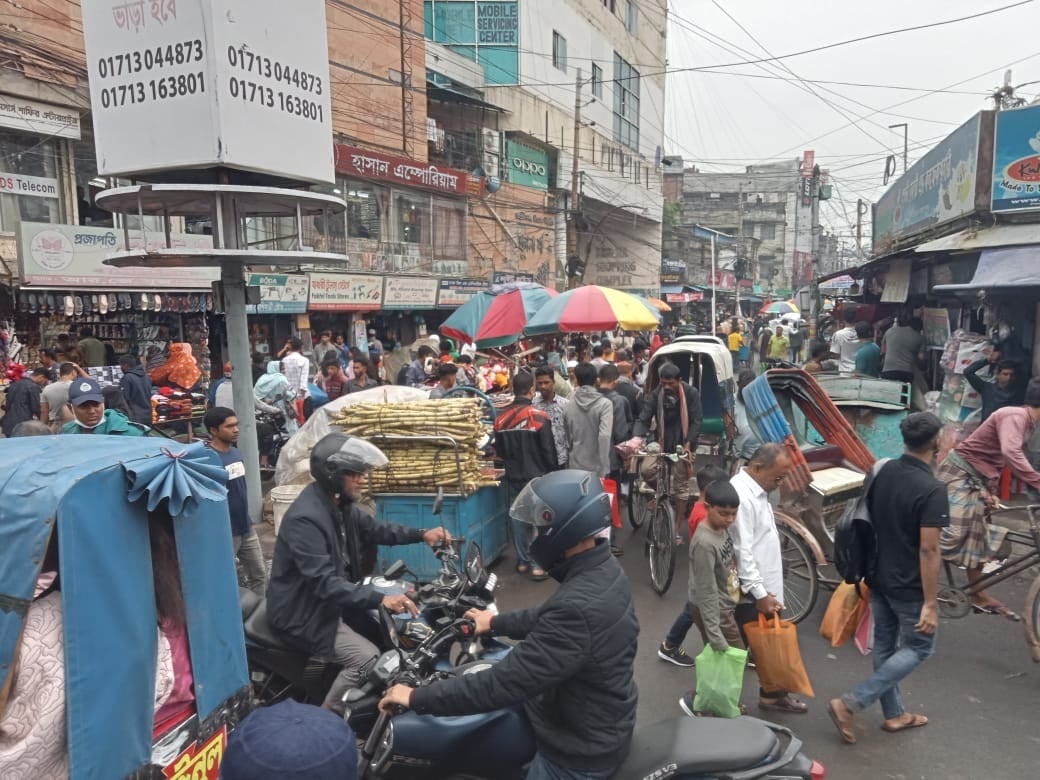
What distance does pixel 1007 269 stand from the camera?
26.9ft

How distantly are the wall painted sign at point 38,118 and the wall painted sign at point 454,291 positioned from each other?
11.1m

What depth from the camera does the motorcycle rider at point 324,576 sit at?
11.1 ft

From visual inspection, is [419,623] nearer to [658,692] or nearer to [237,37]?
[658,692]

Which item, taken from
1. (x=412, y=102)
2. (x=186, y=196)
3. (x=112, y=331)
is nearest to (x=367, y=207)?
(x=412, y=102)

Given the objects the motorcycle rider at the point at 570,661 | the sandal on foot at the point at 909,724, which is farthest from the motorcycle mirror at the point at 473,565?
the sandal on foot at the point at 909,724

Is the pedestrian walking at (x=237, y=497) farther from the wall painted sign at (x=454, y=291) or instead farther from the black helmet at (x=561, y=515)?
the wall painted sign at (x=454, y=291)

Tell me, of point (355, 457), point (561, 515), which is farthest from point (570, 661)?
point (355, 457)

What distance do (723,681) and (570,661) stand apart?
6.23ft

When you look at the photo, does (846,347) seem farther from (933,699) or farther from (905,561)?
(905,561)

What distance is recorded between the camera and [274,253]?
192 inches

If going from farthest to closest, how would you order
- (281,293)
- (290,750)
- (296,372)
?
1. (281,293)
2. (296,372)
3. (290,750)

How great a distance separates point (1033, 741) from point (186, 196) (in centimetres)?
623

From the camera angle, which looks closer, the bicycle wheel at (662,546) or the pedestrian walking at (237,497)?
the pedestrian walking at (237,497)

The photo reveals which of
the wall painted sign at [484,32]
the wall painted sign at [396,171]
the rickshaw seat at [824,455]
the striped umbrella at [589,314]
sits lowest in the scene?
the rickshaw seat at [824,455]
